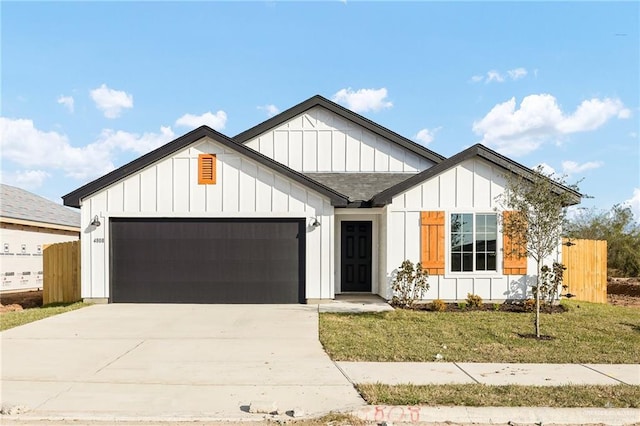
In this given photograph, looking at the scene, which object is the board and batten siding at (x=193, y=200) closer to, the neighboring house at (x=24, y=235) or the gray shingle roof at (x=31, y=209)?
the neighboring house at (x=24, y=235)

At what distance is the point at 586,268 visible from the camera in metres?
14.8

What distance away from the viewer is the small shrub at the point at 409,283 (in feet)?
41.2

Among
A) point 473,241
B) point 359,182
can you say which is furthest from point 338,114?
point 473,241

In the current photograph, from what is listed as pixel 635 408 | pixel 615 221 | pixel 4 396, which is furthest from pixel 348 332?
pixel 615 221

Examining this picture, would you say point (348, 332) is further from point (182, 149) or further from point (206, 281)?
point (182, 149)

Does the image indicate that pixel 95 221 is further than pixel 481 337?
Yes

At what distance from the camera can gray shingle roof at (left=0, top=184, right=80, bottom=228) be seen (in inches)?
732

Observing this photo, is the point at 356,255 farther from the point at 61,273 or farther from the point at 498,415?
the point at 498,415

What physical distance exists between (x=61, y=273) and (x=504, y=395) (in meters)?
13.1

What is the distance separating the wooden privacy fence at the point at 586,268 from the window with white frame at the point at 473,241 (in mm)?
3492

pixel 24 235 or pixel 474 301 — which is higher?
pixel 24 235

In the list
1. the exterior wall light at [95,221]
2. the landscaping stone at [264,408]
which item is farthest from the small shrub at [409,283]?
the exterior wall light at [95,221]

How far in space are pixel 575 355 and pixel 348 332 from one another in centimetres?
379

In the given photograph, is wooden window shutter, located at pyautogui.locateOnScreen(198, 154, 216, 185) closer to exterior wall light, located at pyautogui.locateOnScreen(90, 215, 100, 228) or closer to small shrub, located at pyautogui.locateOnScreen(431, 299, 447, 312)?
exterior wall light, located at pyautogui.locateOnScreen(90, 215, 100, 228)
